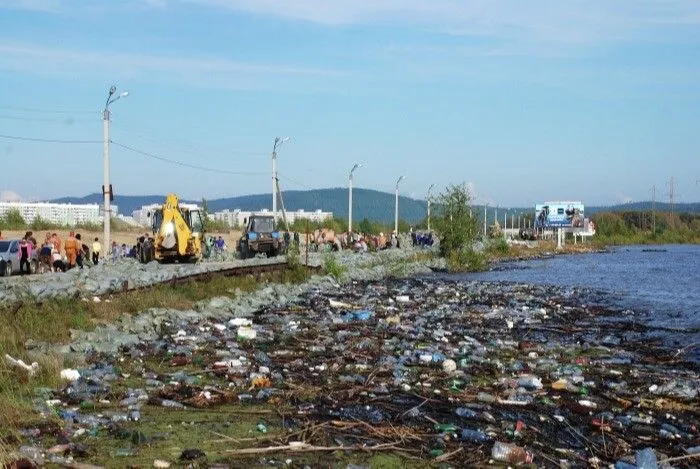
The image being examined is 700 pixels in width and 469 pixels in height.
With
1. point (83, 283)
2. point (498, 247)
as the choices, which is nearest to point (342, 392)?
point (83, 283)

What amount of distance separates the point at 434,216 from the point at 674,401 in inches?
1539

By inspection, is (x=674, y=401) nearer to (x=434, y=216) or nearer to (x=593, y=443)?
(x=593, y=443)

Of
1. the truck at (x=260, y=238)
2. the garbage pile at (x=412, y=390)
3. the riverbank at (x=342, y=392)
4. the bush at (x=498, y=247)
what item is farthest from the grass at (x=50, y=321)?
the bush at (x=498, y=247)

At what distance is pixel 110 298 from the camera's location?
16.8 metres

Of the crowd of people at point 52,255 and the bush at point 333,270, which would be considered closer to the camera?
the crowd of people at point 52,255

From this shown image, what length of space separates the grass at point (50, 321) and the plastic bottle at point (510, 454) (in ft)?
12.9

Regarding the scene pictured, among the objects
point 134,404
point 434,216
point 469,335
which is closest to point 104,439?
point 134,404

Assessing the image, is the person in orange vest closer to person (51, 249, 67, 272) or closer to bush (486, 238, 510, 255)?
person (51, 249, 67, 272)

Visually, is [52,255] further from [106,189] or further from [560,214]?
[560,214]

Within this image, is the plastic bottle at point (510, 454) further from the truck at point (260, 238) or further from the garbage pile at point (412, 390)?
the truck at point (260, 238)

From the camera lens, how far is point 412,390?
9.70m

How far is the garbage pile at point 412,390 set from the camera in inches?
286

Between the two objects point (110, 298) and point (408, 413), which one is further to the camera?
point (110, 298)

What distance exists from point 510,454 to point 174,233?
83.9 feet
